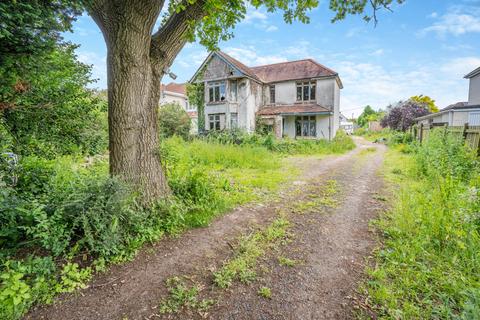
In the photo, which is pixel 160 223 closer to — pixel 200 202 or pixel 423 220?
pixel 200 202

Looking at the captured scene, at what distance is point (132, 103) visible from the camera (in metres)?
3.29

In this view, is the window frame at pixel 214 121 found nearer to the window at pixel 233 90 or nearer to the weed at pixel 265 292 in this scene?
the window at pixel 233 90

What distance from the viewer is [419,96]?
3303cm

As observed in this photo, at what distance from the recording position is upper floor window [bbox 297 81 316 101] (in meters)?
19.1

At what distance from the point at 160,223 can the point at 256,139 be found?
12165mm

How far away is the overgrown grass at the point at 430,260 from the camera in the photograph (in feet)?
6.42

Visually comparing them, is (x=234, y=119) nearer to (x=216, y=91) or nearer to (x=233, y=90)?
(x=233, y=90)

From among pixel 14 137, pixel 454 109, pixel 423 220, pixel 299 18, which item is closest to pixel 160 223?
pixel 14 137

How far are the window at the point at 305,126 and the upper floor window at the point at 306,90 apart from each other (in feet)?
5.55

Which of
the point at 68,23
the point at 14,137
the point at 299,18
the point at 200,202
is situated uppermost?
the point at 299,18

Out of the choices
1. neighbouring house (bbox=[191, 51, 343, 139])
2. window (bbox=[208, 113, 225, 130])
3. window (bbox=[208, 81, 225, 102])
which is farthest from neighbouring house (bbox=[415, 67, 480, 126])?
window (bbox=[208, 81, 225, 102])

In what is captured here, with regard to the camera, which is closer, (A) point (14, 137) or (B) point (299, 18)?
(A) point (14, 137)

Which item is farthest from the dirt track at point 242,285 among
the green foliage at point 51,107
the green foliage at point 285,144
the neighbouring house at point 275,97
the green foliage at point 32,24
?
the neighbouring house at point 275,97

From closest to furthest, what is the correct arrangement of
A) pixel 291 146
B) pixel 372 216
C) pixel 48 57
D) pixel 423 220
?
pixel 48 57, pixel 423 220, pixel 372 216, pixel 291 146
